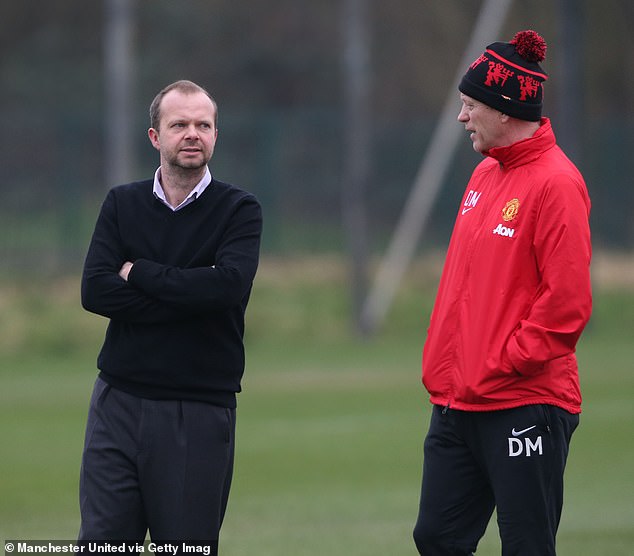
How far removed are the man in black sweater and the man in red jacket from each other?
791 mm

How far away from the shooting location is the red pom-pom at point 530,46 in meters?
5.43

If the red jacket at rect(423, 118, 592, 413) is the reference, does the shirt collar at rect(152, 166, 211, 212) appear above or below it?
above

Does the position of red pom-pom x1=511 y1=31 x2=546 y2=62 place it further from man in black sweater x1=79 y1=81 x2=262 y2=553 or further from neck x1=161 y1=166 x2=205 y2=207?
neck x1=161 y1=166 x2=205 y2=207

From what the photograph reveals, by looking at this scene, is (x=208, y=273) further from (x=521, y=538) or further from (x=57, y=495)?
(x=57, y=495)

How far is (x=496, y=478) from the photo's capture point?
525 cm

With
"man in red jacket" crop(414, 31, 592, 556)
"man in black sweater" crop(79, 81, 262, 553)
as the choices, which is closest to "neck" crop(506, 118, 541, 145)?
"man in red jacket" crop(414, 31, 592, 556)

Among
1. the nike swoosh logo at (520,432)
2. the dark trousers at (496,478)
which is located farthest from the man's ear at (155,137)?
the nike swoosh logo at (520,432)

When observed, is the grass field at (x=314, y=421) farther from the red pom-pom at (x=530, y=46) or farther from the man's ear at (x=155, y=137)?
the red pom-pom at (x=530, y=46)

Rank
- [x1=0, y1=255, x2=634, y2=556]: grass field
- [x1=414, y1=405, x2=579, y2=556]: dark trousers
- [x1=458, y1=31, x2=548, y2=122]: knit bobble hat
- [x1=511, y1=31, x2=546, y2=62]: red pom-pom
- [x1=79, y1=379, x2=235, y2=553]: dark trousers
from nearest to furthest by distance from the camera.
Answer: [x1=79, y1=379, x2=235, y2=553]: dark trousers, [x1=414, y1=405, x2=579, y2=556]: dark trousers, [x1=458, y1=31, x2=548, y2=122]: knit bobble hat, [x1=511, y1=31, x2=546, y2=62]: red pom-pom, [x1=0, y1=255, x2=634, y2=556]: grass field

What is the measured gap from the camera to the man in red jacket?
5117 mm

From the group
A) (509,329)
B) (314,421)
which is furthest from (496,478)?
(314,421)

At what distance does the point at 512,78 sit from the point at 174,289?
57.9 inches

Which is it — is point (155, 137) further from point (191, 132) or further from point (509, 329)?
point (509, 329)

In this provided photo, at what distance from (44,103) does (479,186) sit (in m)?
31.4
